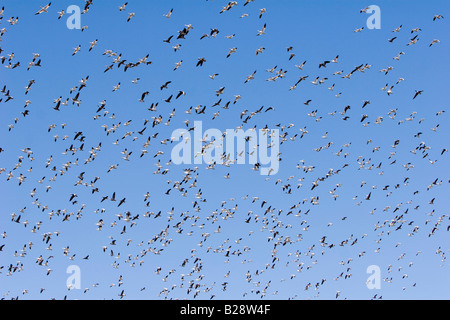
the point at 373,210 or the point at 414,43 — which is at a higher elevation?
the point at 414,43

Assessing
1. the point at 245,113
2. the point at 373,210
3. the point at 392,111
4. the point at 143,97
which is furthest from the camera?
the point at 373,210

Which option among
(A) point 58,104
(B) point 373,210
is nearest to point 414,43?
(B) point 373,210

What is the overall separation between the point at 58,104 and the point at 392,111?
109 feet

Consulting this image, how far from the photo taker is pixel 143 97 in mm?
59406

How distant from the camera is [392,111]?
69.3 m
